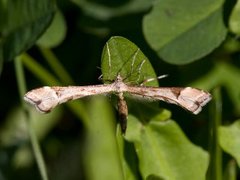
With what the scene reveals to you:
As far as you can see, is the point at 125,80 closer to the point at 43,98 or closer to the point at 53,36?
the point at 43,98

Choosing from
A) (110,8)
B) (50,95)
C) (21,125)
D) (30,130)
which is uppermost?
(50,95)

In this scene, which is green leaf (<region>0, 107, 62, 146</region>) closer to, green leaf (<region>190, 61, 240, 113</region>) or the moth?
green leaf (<region>190, 61, 240, 113</region>)

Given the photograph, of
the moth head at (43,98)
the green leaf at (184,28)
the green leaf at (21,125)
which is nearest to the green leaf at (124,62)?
the moth head at (43,98)

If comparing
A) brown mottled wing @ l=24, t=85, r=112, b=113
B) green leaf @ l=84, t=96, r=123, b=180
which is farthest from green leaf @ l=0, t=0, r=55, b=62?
green leaf @ l=84, t=96, r=123, b=180

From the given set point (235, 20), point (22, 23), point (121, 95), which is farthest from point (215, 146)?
point (22, 23)

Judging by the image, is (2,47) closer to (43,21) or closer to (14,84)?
(43,21)

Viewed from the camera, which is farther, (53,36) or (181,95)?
(53,36)
